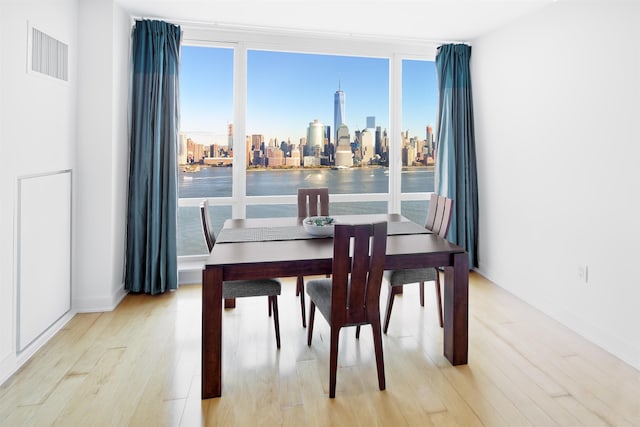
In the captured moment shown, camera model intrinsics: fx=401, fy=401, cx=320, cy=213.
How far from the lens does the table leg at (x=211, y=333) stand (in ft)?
6.88

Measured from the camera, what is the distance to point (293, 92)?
4.41 meters

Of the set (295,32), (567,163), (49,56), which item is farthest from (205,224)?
(567,163)

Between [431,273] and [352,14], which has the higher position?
[352,14]

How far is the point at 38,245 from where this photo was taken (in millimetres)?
2654

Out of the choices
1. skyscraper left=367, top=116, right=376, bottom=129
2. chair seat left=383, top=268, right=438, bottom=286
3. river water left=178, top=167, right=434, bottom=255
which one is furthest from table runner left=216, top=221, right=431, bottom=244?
skyscraper left=367, top=116, right=376, bottom=129

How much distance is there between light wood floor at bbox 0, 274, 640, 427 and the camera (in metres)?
1.96

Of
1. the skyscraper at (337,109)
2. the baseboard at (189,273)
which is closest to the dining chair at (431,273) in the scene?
Answer: the skyscraper at (337,109)

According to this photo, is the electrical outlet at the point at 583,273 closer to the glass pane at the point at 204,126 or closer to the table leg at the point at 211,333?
the table leg at the point at 211,333

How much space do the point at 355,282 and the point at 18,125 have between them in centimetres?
218

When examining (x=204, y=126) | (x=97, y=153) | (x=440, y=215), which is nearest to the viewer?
(x=440, y=215)

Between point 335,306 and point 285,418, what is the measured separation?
1.94 feet

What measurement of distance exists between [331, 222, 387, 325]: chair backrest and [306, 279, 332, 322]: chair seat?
100 millimetres

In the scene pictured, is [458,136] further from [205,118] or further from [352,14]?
[205,118]

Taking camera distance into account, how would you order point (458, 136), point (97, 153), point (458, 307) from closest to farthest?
point (458, 307) → point (97, 153) → point (458, 136)
